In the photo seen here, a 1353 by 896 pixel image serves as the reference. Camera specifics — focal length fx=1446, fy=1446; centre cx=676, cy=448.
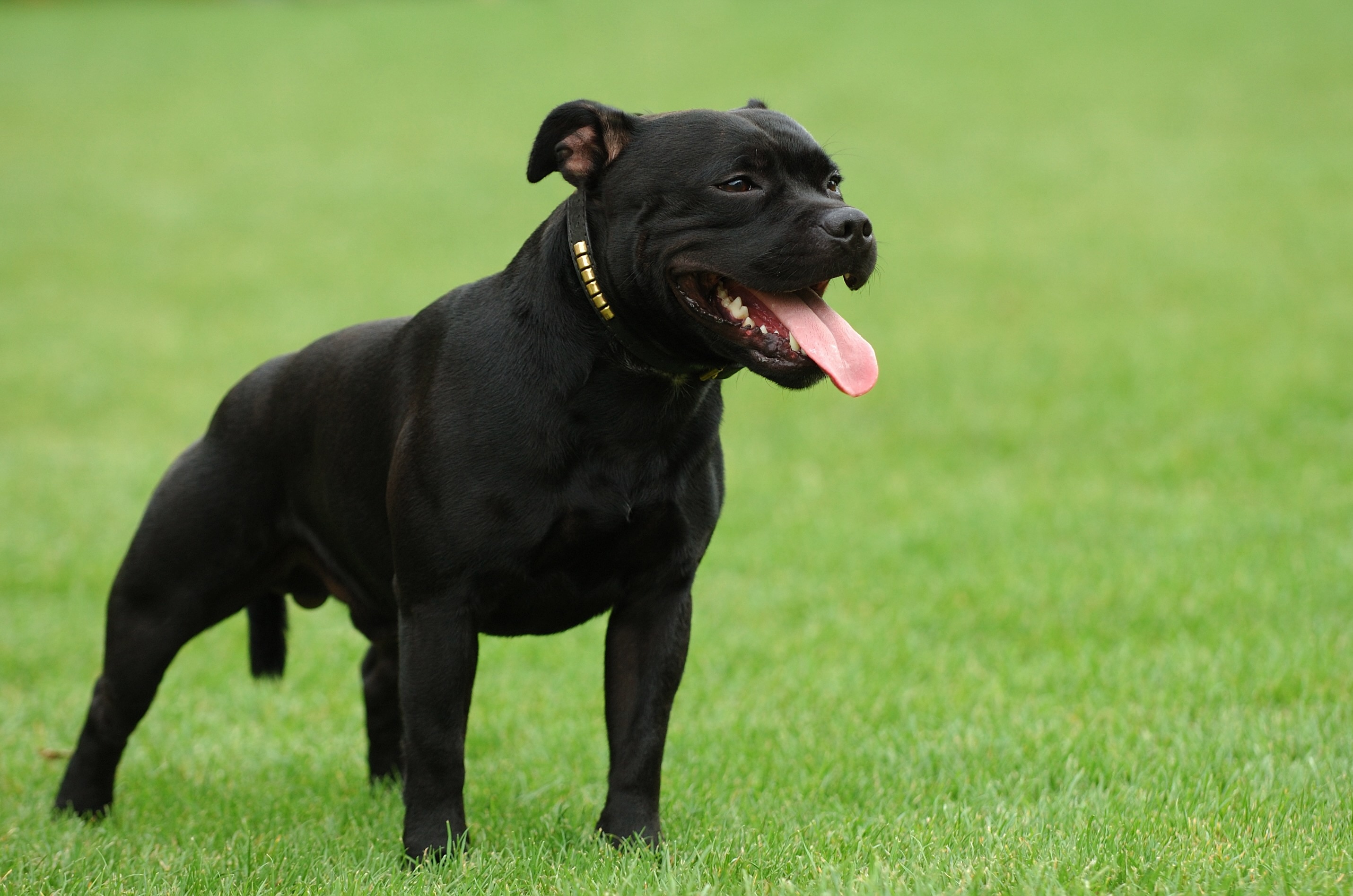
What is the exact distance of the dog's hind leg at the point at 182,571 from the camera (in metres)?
4.32

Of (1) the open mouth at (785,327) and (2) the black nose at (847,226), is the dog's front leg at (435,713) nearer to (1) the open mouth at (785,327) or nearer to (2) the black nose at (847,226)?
(1) the open mouth at (785,327)

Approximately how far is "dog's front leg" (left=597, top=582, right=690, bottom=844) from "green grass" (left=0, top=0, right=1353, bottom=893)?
14 cm

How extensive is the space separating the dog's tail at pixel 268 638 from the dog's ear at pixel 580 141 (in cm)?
203

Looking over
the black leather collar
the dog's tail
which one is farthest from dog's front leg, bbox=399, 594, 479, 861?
the dog's tail

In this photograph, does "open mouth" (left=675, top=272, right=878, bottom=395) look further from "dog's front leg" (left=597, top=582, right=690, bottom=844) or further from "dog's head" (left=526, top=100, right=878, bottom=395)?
"dog's front leg" (left=597, top=582, right=690, bottom=844)

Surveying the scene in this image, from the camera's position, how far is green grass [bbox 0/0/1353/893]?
402 cm

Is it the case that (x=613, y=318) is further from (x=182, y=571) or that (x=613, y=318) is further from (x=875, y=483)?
(x=875, y=483)

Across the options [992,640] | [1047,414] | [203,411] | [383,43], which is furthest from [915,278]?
[383,43]

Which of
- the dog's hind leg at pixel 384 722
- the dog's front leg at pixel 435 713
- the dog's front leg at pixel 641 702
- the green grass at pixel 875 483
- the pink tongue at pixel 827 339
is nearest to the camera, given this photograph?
the pink tongue at pixel 827 339

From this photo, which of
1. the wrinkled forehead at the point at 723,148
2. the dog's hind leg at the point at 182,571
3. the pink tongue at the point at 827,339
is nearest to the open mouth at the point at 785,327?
the pink tongue at the point at 827,339

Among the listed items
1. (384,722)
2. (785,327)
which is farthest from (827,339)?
(384,722)

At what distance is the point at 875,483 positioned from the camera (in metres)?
9.83

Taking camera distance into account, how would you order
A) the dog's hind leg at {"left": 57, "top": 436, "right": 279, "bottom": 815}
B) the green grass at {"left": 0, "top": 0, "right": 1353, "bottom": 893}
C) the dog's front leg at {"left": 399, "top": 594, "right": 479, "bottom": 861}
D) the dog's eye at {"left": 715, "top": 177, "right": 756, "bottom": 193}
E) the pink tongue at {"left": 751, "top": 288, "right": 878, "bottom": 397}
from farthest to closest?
the dog's hind leg at {"left": 57, "top": 436, "right": 279, "bottom": 815} < the green grass at {"left": 0, "top": 0, "right": 1353, "bottom": 893} < the dog's front leg at {"left": 399, "top": 594, "right": 479, "bottom": 861} < the dog's eye at {"left": 715, "top": 177, "right": 756, "bottom": 193} < the pink tongue at {"left": 751, "top": 288, "right": 878, "bottom": 397}

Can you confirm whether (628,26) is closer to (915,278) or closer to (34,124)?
(34,124)
